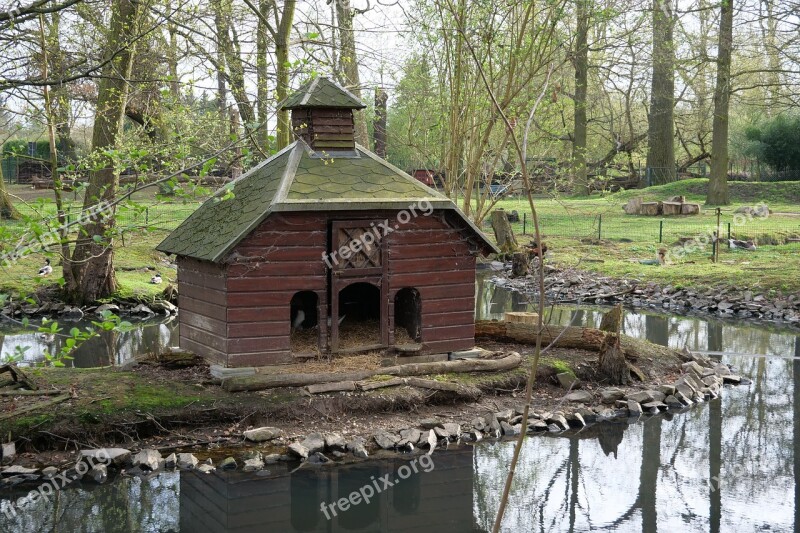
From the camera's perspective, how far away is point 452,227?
38.9 feet

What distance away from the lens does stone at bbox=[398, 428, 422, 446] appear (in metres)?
10.2

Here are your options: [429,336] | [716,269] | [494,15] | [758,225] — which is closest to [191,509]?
[429,336]

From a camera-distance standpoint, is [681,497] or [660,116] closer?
[681,497]

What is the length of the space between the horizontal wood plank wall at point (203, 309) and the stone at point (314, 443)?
63.6 inches

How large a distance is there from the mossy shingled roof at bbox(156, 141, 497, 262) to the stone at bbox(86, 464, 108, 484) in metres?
2.68

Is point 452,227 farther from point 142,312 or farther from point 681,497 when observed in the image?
point 142,312

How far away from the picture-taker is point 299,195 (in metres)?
11.0

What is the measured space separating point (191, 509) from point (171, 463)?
0.79 metres

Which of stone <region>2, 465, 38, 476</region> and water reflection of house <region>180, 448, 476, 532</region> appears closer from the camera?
water reflection of house <region>180, 448, 476, 532</region>

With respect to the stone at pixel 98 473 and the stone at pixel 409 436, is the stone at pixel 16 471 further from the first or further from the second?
the stone at pixel 409 436

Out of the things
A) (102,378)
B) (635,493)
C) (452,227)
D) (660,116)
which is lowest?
(635,493)

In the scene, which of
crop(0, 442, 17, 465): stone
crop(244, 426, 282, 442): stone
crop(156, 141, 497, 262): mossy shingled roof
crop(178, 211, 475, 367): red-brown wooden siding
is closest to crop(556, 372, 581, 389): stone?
crop(178, 211, 475, 367): red-brown wooden siding

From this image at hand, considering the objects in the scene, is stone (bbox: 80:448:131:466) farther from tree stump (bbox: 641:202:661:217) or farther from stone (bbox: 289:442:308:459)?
tree stump (bbox: 641:202:661:217)

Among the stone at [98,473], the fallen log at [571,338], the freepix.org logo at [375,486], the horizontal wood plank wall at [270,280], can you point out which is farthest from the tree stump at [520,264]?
the stone at [98,473]
